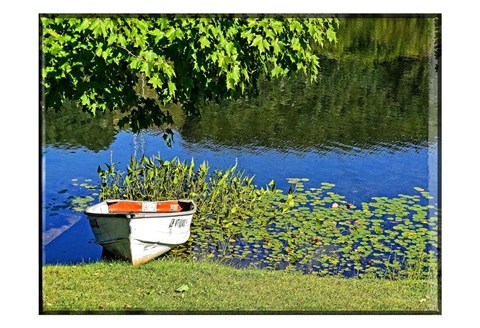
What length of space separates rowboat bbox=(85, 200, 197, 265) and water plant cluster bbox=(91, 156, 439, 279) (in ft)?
0.17

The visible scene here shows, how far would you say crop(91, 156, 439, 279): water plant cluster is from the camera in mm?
5973

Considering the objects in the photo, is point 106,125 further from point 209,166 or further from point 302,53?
point 302,53

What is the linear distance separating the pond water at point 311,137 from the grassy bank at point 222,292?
0.58 feet

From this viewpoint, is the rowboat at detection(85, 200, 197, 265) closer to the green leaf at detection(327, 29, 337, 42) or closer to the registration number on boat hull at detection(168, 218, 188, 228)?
the registration number on boat hull at detection(168, 218, 188, 228)

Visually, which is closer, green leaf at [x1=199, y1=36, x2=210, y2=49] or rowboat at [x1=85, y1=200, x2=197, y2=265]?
green leaf at [x1=199, y1=36, x2=210, y2=49]

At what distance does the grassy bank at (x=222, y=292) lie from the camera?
19.5 ft

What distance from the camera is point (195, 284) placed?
595 centimetres

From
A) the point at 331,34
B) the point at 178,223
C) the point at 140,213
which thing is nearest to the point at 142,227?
the point at 140,213

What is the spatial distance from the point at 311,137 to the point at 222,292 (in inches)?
44.8

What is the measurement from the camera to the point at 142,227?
6.05m

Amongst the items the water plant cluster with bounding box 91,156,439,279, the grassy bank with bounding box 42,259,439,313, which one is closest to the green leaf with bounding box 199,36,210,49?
the water plant cluster with bounding box 91,156,439,279

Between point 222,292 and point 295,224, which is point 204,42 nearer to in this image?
point 295,224

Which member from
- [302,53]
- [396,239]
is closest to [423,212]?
[396,239]

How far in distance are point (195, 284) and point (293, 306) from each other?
64 cm
